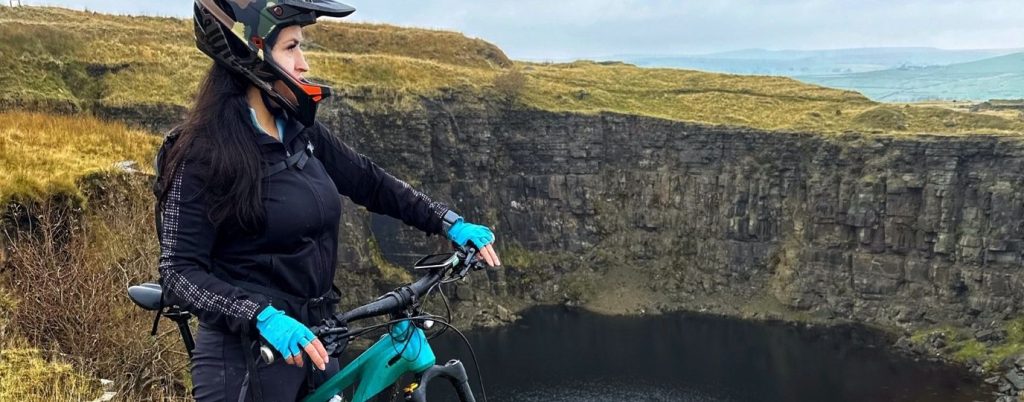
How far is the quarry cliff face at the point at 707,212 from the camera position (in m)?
70.8

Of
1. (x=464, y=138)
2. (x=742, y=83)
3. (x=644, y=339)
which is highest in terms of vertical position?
(x=742, y=83)

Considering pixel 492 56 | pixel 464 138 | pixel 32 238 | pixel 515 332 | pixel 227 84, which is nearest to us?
pixel 227 84

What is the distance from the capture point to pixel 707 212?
84250 millimetres

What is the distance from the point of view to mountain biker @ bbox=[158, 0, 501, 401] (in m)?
3.84

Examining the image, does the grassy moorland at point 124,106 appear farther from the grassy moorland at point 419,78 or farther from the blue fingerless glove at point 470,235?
the blue fingerless glove at point 470,235

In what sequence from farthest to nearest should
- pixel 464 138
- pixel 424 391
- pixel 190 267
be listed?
pixel 464 138, pixel 424 391, pixel 190 267

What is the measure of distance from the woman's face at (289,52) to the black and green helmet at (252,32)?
0.04m

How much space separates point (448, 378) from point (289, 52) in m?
2.32

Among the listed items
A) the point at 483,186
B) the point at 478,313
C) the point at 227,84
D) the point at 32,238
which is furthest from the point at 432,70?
the point at 227,84

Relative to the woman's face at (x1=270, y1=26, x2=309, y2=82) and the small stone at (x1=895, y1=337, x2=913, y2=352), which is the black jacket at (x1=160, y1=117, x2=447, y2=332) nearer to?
the woman's face at (x1=270, y1=26, x2=309, y2=82)

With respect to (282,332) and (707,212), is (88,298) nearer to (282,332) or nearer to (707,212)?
(282,332)

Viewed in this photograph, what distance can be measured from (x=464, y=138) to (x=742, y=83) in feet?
132

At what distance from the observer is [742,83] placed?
9375 centimetres

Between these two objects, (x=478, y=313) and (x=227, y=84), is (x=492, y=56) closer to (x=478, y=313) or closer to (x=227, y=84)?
(x=478, y=313)
